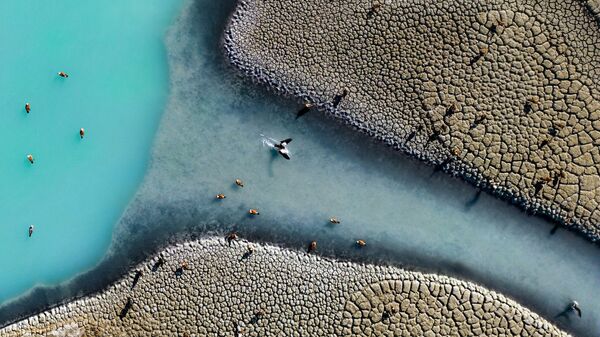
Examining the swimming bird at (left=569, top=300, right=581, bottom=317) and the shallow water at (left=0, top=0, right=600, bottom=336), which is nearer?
the swimming bird at (left=569, top=300, right=581, bottom=317)

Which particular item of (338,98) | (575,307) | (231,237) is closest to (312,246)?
(231,237)

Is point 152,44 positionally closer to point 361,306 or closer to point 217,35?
point 217,35

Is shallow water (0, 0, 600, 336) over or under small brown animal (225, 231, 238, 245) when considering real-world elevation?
over

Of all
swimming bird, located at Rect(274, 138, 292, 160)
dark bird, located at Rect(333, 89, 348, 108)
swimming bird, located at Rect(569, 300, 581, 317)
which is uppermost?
dark bird, located at Rect(333, 89, 348, 108)

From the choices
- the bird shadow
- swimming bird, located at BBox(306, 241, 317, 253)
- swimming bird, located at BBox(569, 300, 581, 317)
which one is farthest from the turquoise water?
swimming bird, located at BBox(569, 300, 581, 317)

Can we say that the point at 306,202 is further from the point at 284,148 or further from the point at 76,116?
the point at 76,116

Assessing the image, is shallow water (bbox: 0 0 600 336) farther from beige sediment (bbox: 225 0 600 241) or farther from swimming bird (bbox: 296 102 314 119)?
beige sediment (bbox: 225 0 600 241)

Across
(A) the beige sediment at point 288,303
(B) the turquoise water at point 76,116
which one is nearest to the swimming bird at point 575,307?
(A) the beige sediment at point 288,303

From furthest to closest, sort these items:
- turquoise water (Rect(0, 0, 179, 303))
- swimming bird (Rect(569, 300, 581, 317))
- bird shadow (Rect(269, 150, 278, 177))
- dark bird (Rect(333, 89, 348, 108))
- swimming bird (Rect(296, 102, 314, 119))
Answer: turquoise water (Rect(0, 0, 179, 303)) < bird shadow (Rect(269, 150, 278, 177)) < swimming bird (Rect(296, 102, 314, 119)) < dark bird (Rect(333, 89, 348, 108)) < swimming bird (Rect(569, 300, 581, 317))
